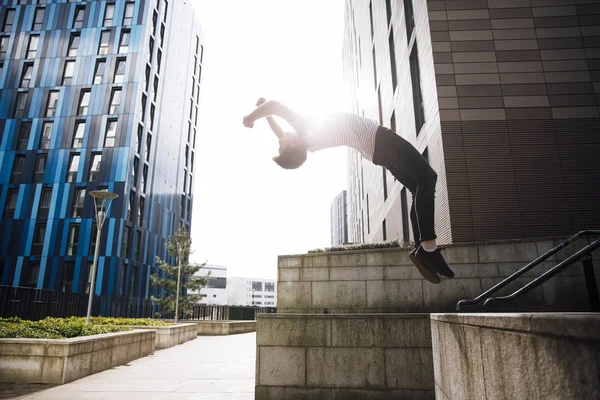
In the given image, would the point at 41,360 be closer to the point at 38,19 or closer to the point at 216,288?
the point at 38,19

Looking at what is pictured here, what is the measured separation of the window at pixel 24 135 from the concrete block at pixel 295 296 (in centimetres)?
4073

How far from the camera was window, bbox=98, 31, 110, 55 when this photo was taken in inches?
1641

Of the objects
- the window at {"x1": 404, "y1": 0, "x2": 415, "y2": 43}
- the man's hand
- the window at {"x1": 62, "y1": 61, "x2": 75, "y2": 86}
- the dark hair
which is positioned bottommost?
the dark hair

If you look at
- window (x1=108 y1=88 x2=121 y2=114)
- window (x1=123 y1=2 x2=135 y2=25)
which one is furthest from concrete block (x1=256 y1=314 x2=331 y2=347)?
window (x1=123 y1=2 x2=135 y2=25)

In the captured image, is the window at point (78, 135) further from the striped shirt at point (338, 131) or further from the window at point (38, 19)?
the striped shirt at point (338, 131)

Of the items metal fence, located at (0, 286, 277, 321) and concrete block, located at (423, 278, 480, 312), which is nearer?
concrete block, located at (423, 278, 480, 312)

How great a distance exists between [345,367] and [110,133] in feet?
126

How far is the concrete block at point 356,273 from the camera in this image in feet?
31.7

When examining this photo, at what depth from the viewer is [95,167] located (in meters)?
38.4

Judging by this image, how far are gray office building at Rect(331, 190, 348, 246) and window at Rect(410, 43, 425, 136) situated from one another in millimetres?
78234

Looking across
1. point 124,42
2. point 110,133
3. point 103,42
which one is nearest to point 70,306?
point 110,133

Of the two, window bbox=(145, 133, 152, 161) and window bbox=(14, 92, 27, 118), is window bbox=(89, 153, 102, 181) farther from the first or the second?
window bbox=(14, 92, 27, 118)

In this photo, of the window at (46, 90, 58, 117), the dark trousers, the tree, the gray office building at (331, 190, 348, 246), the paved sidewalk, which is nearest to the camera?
the dark trousers

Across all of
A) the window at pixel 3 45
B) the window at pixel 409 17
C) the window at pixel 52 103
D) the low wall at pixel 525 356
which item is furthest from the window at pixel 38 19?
the low wall at pixel 525 356
